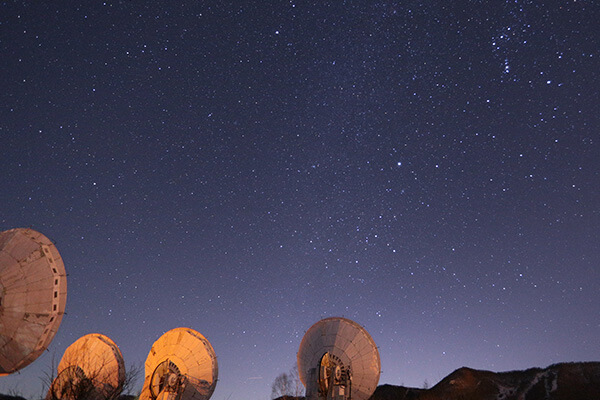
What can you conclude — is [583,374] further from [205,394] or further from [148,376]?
[148,376]

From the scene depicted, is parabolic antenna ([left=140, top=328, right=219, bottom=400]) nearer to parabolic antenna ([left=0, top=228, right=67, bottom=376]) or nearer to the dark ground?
parabolic antenna ([left=0, top=228, right=67, bottom=376])

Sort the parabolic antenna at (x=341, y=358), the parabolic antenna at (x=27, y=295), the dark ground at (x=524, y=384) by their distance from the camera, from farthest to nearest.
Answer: the dark ground at (x=524, y=384)
the parabolic antenna at (x=341, y=358)
the parabolic antenna at (x=27, y=295)

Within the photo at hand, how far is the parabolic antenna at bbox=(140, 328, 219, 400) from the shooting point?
2497cm

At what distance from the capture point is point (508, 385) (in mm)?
55344

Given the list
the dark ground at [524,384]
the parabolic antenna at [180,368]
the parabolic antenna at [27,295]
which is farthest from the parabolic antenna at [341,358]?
the dark ground at [524,384]

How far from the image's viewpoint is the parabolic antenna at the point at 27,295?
14.1m

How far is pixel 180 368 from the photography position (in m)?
26.0

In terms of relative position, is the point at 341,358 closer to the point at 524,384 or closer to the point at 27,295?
the point at 27,295

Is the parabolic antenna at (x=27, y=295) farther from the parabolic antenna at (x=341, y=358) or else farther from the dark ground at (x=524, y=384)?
the dark ground at (x=524, y=384)

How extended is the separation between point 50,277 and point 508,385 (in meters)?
56.3

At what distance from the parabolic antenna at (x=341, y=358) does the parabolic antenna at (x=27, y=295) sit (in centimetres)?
1472

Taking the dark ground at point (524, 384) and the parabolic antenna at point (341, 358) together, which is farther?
the dark ground at point (524, 384)

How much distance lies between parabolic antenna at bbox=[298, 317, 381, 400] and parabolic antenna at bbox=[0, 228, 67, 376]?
48.3 feet

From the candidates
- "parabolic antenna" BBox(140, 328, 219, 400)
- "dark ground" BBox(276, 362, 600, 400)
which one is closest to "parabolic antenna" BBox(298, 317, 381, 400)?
"parabolic antenna" BBox(140, 328, 219, 400)
